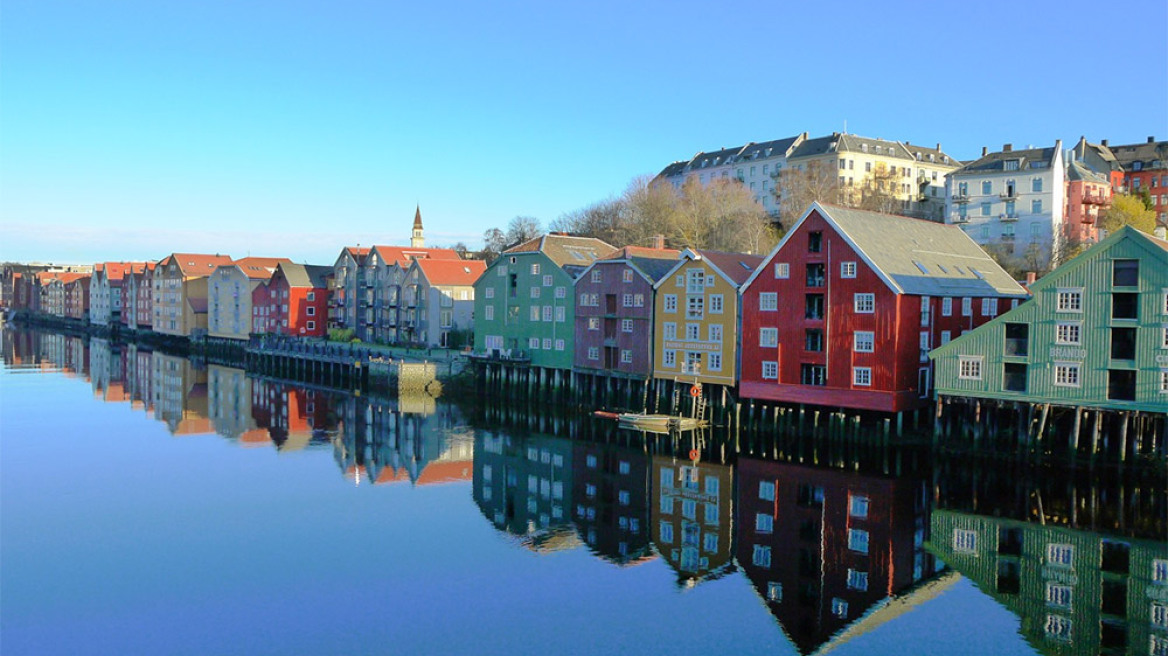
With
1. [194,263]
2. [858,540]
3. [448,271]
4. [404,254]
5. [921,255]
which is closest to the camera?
[858,540]

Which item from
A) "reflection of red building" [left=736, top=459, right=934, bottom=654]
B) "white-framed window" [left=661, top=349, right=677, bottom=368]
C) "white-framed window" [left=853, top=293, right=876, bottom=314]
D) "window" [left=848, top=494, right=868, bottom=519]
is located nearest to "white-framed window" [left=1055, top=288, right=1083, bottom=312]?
"white-framed window" [left=853, top=293, right=876, bottom=314]

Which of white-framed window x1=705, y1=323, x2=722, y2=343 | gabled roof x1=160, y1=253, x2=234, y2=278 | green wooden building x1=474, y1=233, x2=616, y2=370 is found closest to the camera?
white-framed window x1=705, y1=323, x2=722, y2=343

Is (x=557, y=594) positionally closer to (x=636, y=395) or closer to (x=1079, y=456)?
(x=1079, y=456)

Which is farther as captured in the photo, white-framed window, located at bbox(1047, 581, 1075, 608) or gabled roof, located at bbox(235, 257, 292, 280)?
gabled roof, located at bbox(235, 257, 292, 280)

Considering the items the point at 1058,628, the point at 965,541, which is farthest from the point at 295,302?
the point at 1058,628

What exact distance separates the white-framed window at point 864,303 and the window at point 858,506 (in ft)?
34.8

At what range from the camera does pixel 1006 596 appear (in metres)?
22.2

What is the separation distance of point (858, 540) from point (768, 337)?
57.8 ft

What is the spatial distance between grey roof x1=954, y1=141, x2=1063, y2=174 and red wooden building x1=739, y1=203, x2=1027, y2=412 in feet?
91.5

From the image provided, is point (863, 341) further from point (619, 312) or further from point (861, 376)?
point (619, 312)

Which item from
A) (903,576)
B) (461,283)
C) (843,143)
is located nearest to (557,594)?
(903,576)

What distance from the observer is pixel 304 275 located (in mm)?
89250

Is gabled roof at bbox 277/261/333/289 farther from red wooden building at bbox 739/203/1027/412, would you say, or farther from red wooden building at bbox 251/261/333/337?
red wooden building at bbox 739/203/1027/412

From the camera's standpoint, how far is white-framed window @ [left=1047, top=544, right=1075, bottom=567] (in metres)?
24.5
